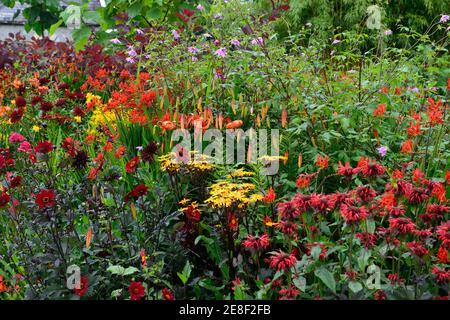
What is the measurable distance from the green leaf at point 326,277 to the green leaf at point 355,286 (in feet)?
0.18

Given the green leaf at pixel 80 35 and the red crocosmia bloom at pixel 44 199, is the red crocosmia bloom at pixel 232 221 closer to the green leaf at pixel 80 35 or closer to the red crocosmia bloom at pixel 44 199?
the red crocosmia bloom at pixel 44 199

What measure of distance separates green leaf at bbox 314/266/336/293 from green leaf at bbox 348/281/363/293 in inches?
2.2

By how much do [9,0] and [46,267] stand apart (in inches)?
248

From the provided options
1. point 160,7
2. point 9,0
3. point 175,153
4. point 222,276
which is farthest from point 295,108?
point 9,0

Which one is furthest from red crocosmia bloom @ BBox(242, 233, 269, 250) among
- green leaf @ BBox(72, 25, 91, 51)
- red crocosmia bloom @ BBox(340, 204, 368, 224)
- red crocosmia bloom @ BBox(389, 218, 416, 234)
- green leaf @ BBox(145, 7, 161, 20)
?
green leaf @ BBox(72, 25, 91, 51)

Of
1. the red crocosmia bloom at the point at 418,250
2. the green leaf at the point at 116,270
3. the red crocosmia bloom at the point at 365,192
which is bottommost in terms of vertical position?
the green leaf at the point at 116,270

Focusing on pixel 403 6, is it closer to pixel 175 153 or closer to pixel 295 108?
pixel 295 108

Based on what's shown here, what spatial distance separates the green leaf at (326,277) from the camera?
6.48 feet

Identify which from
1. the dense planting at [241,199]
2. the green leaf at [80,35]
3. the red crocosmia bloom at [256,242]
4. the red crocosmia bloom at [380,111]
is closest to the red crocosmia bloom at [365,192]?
the dense planting at [241,199]

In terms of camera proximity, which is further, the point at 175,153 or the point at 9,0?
the point at 9,0

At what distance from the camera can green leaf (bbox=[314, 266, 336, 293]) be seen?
1.98m

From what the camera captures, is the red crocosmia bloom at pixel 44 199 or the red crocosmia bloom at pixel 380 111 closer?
the red crocosmia bloom at pixel 44 199

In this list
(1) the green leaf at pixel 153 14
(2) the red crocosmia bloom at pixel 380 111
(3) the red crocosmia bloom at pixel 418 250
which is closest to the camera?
(3) the red crocosmia bloom at pixel 418 250

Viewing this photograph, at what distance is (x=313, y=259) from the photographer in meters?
2.09
